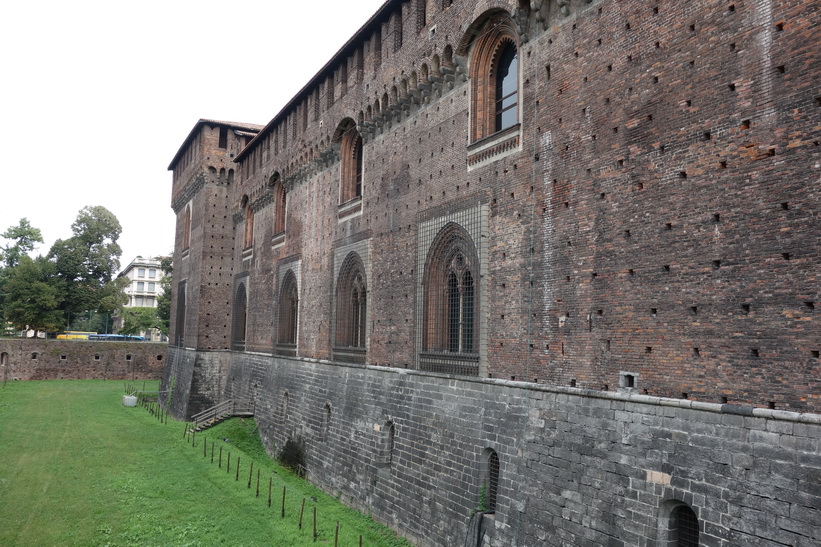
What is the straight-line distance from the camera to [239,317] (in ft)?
98.4

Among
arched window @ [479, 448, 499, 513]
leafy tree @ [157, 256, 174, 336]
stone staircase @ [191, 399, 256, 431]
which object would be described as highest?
leafy tree @ [157, 256, 174, 336]

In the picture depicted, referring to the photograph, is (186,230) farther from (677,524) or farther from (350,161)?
(677,524)

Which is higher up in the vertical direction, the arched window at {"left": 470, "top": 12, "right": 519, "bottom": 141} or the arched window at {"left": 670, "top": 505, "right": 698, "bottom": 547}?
the arched window at {"left": 470, "top": 12, "right": 519, "bottom": 141}

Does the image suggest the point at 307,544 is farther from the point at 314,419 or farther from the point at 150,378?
the point at 150,378

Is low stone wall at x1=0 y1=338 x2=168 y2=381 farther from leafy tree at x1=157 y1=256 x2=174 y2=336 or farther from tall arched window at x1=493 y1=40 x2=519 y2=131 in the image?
tall arched window at x1=493 y1=40 x2=519 y2=131

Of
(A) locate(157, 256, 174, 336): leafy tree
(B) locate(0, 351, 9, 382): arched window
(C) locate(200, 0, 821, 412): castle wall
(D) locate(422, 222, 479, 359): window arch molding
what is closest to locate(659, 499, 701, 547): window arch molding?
(C) locate(200, 0, 821, 412): castle wall

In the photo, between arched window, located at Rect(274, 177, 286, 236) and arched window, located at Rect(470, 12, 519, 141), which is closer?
arched window, located at Rect(470, 12, 519, 141)

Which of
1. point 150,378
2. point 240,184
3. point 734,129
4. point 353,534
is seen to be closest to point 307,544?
point 353,534

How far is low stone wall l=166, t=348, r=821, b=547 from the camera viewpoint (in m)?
7.13

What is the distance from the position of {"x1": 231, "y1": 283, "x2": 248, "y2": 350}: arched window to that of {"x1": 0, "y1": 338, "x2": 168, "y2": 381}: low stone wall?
19.5 meters

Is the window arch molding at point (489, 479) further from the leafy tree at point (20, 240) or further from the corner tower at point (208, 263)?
the leafy tree at point (20, 240)

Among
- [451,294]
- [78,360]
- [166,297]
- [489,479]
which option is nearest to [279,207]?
[451,294]

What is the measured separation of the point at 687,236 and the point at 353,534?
31.0ft

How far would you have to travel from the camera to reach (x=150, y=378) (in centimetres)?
Answer: 4688
